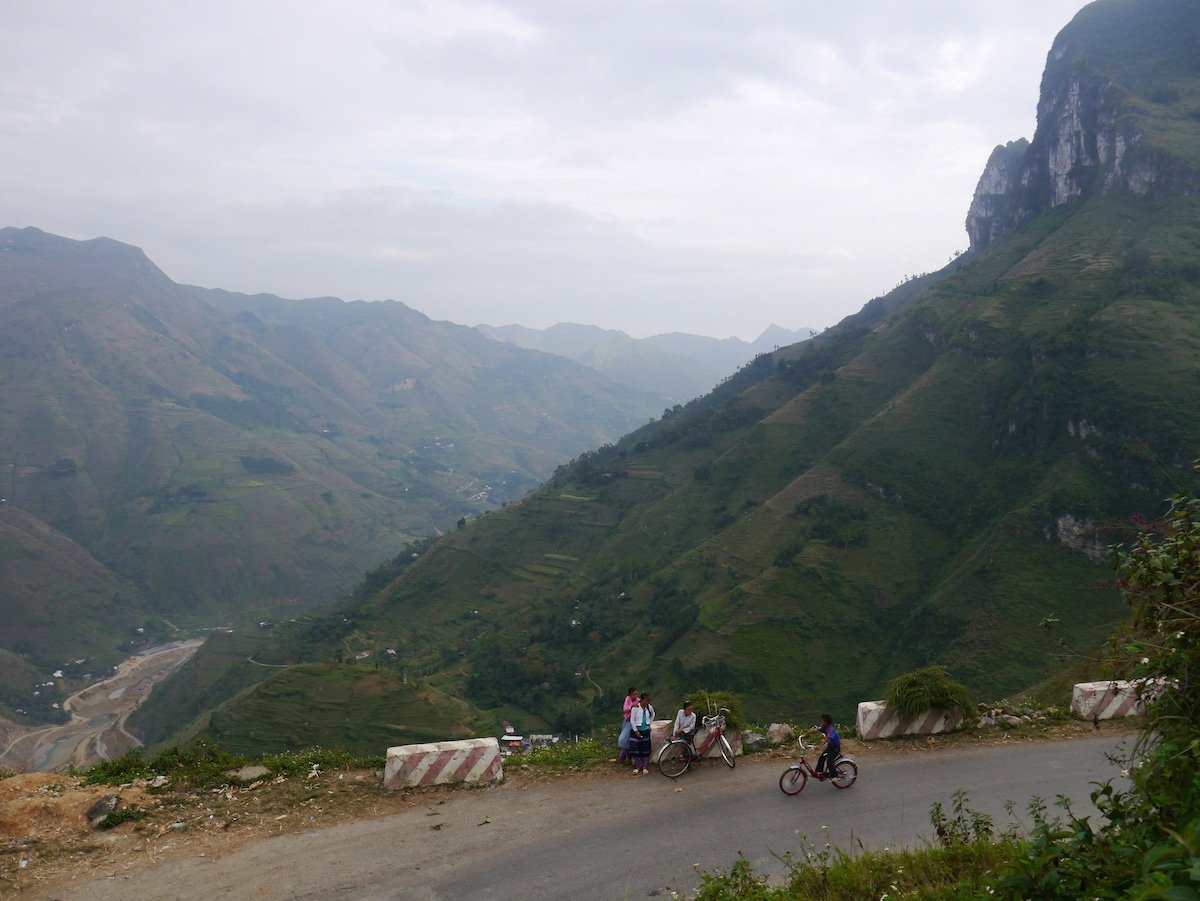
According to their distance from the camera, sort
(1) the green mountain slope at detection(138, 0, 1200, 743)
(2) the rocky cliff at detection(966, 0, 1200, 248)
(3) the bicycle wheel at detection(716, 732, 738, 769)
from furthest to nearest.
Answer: (2) the rocky cliff at detection(966, 0, 1200, 248), (1) the green mountain slope at detection(138, 0, 1200, 743), (3) the bicycle wheel at detection(716, 732, 738, 769)

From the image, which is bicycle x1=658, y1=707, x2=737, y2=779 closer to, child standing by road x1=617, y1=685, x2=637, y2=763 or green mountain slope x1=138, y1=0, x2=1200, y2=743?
child standing by road x1=617, y1=685, x2=637, y2=763

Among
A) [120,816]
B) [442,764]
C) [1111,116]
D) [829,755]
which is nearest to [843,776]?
[829,755]

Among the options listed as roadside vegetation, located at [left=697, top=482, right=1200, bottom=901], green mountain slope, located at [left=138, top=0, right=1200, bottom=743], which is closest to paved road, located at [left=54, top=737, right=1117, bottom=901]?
roadside vegetation, located at [left=697, top=482, right=1200, bottom=901]

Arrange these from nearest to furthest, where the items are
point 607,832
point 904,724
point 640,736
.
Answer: point 607,832, point 640,736, point 904,724

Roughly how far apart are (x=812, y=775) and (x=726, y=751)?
168cm

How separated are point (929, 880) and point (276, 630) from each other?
139 metres

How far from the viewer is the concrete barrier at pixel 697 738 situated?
1277cm

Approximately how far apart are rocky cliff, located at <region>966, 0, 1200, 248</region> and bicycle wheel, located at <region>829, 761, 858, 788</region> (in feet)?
431

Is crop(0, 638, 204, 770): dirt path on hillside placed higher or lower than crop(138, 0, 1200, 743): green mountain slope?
lower

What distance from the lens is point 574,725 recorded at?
69.4 m

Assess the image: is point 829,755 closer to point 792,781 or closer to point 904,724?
point 792,781

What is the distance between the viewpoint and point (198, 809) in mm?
10977

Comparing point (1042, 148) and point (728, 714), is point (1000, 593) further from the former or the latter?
point (1042, 148)

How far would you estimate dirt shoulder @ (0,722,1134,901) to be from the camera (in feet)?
31.5
